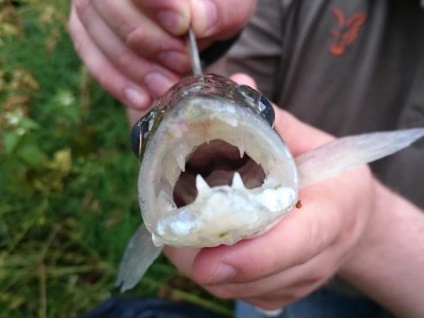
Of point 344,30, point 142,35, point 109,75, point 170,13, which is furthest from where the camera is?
point 344,30

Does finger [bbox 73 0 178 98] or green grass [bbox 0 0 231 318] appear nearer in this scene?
finger [bbox 73 0 178 98]

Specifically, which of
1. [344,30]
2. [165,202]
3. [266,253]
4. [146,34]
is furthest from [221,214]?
[344,30]

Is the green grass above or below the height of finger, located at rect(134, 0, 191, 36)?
below

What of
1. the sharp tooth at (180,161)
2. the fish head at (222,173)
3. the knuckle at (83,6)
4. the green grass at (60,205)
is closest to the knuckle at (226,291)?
the fish head at (222,173)

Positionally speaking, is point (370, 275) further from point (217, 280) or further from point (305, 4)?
point (305, 4)

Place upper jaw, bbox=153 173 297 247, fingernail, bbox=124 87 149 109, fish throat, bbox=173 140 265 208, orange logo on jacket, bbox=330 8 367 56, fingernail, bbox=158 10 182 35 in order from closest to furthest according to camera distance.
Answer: upper jaw, bbox=153 173 297 247 → fish throat, bbox=173 140 265 208 → fingernail, bbox=158 10 182 35 → fingernail, bbox=124 87 149 109 → orange logo on jacket, bbox=330 8 367 56

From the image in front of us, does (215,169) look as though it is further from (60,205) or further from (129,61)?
(60,205)

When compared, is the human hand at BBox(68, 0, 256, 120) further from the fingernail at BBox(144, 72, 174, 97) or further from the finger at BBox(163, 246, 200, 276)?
the finger at BBox(163, 246, 200, 276)

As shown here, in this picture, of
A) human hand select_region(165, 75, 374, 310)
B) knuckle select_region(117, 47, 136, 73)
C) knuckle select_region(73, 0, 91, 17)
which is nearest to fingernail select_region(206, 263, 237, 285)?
human hand select_region(165, 75, 374, 310)
